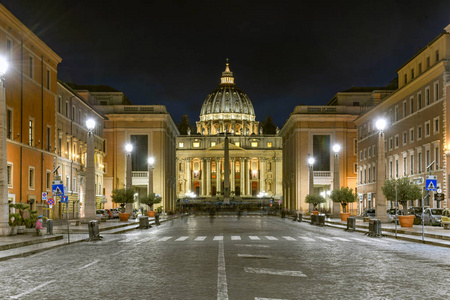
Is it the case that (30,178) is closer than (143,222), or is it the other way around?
(143,222)

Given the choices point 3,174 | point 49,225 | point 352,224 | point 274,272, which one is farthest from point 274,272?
point 352,224

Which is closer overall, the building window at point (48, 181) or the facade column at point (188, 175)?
the building window at point (48, 181)

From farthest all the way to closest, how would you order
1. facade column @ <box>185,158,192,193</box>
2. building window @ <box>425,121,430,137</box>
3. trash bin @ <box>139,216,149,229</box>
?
facade column @ <box>185,158,192,193</box> → building window @ <box>425,121,430,137</box> → trash bin @ <box>139,216,149,229</box>

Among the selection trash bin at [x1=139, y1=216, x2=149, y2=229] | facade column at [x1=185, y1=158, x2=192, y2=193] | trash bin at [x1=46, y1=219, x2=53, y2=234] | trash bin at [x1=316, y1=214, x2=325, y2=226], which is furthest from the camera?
facade column at [x1=185, y1=158, x2=192, y2=193]

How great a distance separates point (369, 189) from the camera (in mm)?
81688


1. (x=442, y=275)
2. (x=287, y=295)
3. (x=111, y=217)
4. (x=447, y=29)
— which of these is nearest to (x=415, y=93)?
(x=447, y=29)

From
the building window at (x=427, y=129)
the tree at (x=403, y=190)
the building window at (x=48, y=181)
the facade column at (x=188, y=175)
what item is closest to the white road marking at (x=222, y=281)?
the tree at (x=403, y=190)

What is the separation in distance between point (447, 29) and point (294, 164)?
58.6m

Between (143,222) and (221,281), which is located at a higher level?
(221,281)

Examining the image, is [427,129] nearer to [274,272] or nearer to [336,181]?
[336,181]

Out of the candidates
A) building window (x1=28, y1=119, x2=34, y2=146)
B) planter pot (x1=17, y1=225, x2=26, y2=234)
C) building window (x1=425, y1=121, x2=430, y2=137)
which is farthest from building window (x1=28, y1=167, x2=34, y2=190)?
building window (x1=425, y1=121, x2=430, y2=137)

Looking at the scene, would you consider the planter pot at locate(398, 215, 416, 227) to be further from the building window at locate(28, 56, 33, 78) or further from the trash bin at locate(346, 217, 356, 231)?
the building window at locate(28, 56, 33, 78)

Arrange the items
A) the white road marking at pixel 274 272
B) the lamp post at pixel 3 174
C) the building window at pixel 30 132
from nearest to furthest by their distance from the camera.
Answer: the white road marking at pixel 274 272 < the lamp post at pixel 3 174 < the building window at pixel 30 132

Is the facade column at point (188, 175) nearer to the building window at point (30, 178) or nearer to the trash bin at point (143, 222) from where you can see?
the building window at point (30, 178)
